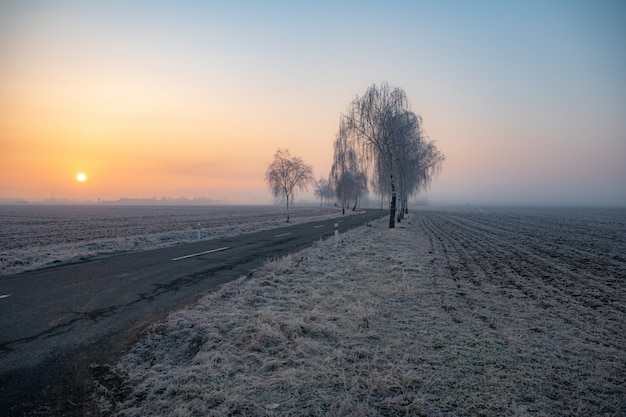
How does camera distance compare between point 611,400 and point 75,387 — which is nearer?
point 611,400

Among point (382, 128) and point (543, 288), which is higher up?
point (382, 128)

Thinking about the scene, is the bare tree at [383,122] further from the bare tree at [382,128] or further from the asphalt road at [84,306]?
the asphalt road at [84,306]

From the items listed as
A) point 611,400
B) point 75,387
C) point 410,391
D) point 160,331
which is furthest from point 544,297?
point 75,387

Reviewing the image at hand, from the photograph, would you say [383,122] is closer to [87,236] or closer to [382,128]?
[382,128]

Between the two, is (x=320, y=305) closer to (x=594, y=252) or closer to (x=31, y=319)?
(x=31, y=319)

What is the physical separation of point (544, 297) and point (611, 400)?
386 centimetres

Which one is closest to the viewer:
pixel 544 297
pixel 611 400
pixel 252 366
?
pixel 611 400

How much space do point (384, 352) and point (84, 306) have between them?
5779 millimetres

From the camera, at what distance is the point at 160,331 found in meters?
4.59

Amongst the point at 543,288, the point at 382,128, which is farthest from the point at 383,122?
the point at 543,288

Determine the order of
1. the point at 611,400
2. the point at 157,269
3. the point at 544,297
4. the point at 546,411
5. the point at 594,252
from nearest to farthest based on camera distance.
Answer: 1. the point at 546,411
2. the point at 611,400
3. the point at 544,297
4. the point at 157,269
5. the point at 594,252

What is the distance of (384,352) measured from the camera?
149 inches

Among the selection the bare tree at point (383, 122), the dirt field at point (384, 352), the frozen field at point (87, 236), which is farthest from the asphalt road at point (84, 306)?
the bare tree at point (383, 122)

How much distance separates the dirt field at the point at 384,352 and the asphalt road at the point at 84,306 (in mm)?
620
